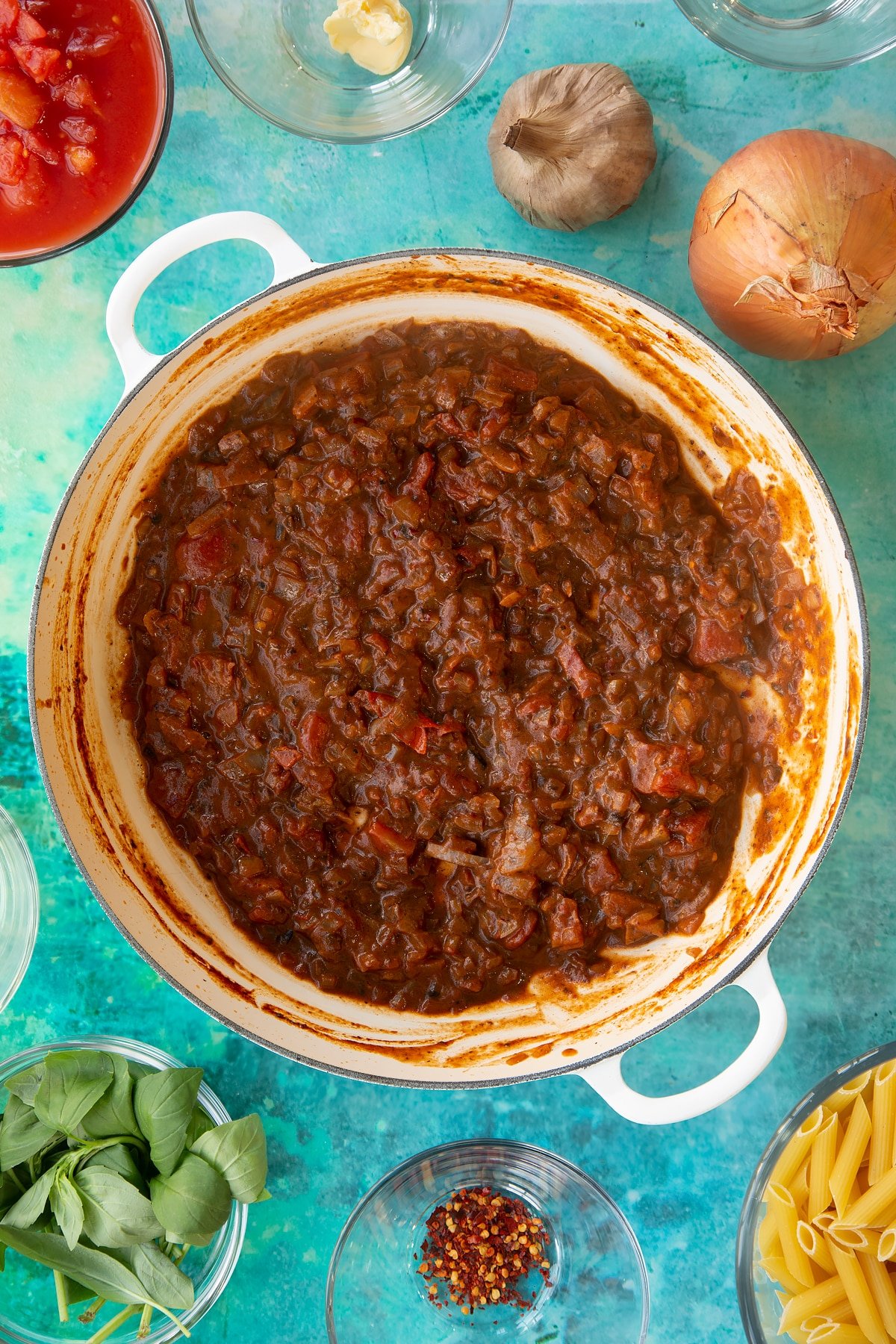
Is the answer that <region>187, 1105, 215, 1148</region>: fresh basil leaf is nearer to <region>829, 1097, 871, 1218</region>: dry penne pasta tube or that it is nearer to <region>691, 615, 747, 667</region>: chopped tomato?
<region>829, 1097, 871, 1218</region>: dry penne pasta tube

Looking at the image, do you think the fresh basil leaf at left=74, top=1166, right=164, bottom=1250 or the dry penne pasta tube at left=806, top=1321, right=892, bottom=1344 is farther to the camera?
the dry penne pasta tube at left=806, top=1321, right=892, bottom=1344

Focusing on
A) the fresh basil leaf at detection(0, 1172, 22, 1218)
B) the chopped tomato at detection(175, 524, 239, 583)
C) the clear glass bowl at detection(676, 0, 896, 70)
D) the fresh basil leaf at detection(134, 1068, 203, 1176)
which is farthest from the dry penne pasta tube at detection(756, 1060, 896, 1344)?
the clear glass bowl at detection(676, 0, 896, 70)

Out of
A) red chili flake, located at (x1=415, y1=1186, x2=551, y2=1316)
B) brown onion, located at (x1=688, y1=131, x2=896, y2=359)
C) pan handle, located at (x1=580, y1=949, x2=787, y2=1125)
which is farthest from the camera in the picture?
red chili flake, located at (x1=415, y1=1186, x2=551, y2=1316)

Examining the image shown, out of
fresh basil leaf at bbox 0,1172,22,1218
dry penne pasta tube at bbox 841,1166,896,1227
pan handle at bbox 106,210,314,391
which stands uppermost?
pan handle at bbox 106,210,314,391

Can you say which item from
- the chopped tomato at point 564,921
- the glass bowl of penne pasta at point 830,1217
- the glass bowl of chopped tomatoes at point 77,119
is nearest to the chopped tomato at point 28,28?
the glass bowl of chopped tomatoes at point 77,119

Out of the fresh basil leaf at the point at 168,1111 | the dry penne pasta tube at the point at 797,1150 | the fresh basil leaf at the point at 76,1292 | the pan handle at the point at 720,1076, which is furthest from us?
the fresh basil leaf at the point at 76,1292

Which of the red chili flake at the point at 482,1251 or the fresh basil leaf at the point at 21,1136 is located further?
the red chili flake at the point at 482,1251

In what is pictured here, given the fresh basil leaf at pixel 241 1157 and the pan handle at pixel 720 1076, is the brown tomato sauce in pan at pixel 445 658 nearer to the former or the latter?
the pan handle at pixel 720 1076

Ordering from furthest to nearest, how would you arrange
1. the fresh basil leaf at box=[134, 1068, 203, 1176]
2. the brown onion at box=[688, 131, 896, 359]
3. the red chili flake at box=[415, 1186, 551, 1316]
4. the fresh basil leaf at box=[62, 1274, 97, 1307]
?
the red chili flake at box=[415, 1186, 551, 1316], the fresh basil leaf at box=[62, 1274, 97, 1307], the fresh basil leaf at box=[134, 1068, 203, 1176], the brown onion at box=[688, 131, 896, 359]

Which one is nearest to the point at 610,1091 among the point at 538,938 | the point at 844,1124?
the point at 538,938
